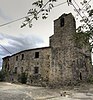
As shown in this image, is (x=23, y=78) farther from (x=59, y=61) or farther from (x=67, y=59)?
(x=67, y=59)

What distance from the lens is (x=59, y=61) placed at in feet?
74.7

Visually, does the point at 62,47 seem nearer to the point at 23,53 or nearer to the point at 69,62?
the point at 69,62

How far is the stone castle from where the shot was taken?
21.9m

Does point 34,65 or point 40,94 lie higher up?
point 34,65

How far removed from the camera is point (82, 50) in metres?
23.3

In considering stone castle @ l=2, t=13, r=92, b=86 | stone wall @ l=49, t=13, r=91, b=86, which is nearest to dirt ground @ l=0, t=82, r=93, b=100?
stone wall @ l=49, t=13, r=91, b=86

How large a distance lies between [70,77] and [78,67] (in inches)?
82.4

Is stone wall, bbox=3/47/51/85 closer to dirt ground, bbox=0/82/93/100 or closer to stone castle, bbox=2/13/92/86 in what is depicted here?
stone castle, bbox=2/13/92/86

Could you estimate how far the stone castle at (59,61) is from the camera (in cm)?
2186

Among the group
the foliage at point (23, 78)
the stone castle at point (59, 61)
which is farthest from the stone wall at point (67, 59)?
the foliage at point (23, 78)

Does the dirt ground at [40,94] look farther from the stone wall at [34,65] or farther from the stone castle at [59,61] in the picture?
A: the stone wall at [34,65]

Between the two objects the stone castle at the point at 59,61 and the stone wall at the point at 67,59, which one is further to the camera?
the stone castle at the point at 59,61

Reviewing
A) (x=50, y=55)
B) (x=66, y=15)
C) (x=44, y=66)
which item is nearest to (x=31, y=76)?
(x=44, y=66)

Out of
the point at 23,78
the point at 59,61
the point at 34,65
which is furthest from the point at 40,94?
the point at 23,78
